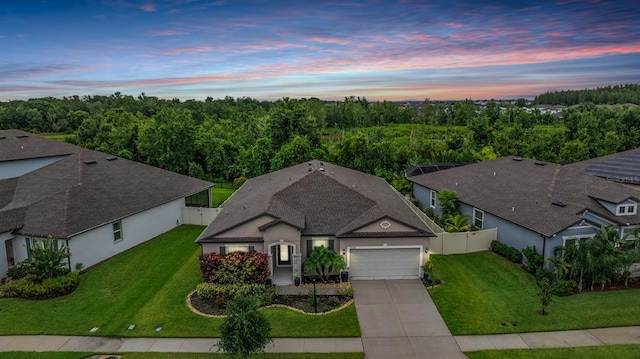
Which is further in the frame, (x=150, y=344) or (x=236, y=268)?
(x=236, y=268)

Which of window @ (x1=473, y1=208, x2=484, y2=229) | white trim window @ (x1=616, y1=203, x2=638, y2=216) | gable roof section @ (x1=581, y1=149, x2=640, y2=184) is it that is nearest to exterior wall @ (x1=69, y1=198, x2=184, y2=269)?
window @ (x1=473, y1=208, x2=484, y2=229)

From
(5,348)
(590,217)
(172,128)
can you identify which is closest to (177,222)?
(5,348)

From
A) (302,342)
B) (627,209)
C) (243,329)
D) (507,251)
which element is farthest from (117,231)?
(627,209)

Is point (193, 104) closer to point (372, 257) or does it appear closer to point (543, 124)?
point (543, 124)

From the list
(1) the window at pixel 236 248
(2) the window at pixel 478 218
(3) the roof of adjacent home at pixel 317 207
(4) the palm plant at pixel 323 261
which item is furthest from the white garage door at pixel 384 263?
(2) the window at pixel 478 218

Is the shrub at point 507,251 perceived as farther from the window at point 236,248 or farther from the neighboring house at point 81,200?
the neighboring house at point 81,200

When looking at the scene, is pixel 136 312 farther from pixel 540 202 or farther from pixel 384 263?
pixel 540 202
